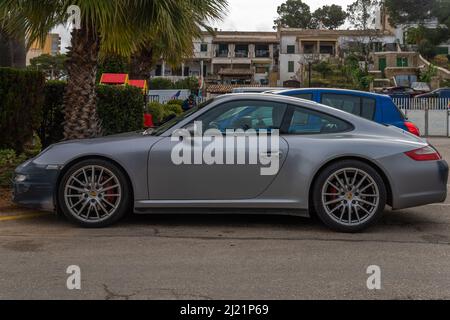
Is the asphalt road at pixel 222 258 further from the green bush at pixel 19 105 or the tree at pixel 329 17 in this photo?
the tree at pixel 329 17

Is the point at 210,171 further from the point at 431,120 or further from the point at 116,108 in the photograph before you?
the point at 431,120

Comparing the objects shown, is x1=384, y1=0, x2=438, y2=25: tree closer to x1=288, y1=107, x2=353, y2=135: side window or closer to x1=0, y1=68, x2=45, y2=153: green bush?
x1=0, y1=68, x2=45, y2=153: green bush

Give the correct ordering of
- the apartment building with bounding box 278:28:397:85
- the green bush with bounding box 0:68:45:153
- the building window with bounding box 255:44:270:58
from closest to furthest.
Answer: the green bush with bounding box 0:68:45:153, the apartment building with bounding box 278:28:397:85, the building window with bounding box 255:44:270:58

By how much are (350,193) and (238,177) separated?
1.11 metres

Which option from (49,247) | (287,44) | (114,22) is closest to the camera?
(49,247)

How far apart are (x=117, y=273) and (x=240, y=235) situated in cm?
158

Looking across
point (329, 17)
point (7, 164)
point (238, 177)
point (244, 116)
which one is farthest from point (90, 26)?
point (329, 17)

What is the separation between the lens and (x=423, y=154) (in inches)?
229

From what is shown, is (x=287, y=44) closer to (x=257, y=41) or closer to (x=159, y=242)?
(x=257, y=41)

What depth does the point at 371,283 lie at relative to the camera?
431cm

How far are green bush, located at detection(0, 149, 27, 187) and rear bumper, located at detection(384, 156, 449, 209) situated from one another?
4.92 meters

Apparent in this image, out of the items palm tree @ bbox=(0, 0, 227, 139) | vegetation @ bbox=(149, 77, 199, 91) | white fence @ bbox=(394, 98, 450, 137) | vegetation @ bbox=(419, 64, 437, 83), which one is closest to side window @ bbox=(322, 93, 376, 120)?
palm tree @ bbox=(0, 0, 227, 139)

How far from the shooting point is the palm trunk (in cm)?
826

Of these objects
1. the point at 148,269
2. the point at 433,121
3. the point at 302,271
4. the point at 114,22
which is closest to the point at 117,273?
the point at 148,269
